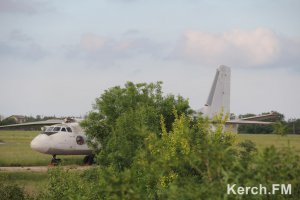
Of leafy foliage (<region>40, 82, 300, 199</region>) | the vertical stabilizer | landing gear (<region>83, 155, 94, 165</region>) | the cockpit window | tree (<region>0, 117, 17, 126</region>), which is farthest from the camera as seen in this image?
tree (<region>0, 117, 17, 126</region>)

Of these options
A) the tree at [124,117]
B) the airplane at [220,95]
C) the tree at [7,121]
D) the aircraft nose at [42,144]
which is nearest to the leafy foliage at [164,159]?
the tree at [124,117]

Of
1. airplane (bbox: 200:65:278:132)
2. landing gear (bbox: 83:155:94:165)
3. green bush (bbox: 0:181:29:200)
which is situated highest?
airplane (bbox: 200:65:278:132)

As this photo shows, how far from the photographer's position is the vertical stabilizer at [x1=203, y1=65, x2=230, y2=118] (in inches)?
1548

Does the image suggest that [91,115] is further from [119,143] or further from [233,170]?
[233,170]

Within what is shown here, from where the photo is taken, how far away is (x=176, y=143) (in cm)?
1463

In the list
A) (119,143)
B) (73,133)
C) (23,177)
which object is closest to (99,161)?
(119,143)

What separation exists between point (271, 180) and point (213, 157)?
0.81 metres

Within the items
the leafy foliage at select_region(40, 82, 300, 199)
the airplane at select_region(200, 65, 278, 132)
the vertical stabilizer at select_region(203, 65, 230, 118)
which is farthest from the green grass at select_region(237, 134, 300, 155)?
the vertical stabilizer at select_region(203, 65, 230, 118)

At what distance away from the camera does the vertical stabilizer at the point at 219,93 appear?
3931 centimetres

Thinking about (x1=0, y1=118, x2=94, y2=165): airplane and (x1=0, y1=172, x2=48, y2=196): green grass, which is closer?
(x1=0, y1=172, x2=48, y2=196): green grass

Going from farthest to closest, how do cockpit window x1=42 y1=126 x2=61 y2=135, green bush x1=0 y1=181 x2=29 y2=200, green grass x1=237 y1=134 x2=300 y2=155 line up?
cockpit window x1=42 y1=126 x2=61 y2=135, green bush x1=0 y1=181 x2=29 y2=200, green grass x1=237 y1=134 x2=300 y2=155

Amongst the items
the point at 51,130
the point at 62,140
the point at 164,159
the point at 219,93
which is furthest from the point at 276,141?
the point at 219,93

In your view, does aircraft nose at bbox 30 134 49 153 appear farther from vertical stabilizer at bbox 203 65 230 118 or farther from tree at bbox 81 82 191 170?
vertical stabilizer at bbox 203 65 230 118

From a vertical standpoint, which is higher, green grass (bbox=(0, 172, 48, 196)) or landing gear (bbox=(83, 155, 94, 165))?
landing gear (bbox=(83, 155, 94, 165))
